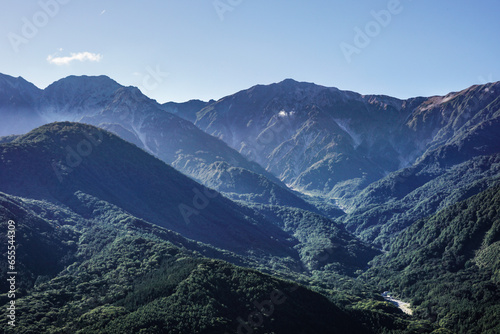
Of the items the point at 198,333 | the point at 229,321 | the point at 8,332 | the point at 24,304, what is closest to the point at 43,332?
the point at 8,332

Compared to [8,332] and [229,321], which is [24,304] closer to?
[8,332]

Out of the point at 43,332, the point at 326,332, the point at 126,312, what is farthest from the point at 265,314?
the point at 43,332

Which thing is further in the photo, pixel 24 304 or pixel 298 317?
pixel 298 317

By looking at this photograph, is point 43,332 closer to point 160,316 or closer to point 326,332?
point 160,316

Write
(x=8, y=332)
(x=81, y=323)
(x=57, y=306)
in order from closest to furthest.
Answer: (x=8, y=332), (x=81, y=323), (x=57, y=306)

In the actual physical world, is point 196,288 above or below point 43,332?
above

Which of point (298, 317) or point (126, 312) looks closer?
point (126, 312)

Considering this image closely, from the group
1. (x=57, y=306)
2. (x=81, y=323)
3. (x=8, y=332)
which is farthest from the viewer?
(x=57, y=306)

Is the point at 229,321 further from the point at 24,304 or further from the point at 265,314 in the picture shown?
the point at 24,304

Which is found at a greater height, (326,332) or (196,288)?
(196,288)
